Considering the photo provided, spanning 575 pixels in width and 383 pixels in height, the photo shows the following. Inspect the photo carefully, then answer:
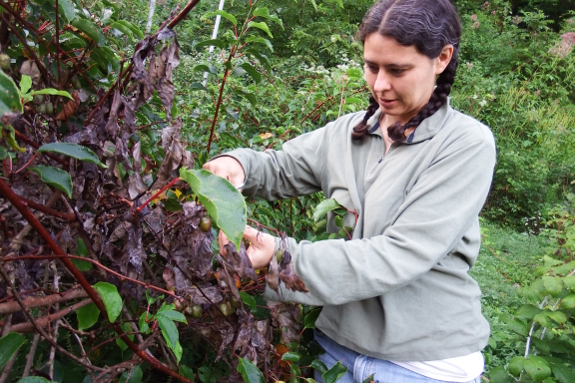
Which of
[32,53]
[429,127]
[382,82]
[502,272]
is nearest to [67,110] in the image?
[32,53]

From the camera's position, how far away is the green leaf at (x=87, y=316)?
105 centimetres

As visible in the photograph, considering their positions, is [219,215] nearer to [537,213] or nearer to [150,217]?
[150,217]

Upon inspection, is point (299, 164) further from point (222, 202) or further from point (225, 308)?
point (222, 202)

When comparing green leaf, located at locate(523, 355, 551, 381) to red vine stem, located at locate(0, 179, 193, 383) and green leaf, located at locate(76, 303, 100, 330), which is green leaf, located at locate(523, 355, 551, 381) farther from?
green leaf, located at locate(76, 303, 100, 330)

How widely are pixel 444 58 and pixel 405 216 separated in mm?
497

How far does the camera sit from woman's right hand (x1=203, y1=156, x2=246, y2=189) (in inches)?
54.6

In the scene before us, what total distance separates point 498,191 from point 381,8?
18.8 ft

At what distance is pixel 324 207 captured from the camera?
4.56 feet

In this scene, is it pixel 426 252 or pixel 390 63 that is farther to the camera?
pixel 390 63

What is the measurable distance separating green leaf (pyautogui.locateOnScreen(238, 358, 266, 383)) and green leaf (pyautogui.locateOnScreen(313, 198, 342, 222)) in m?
0.43

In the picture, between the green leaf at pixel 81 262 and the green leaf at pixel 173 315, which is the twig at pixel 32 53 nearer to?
the green leaf at pixel 81 262

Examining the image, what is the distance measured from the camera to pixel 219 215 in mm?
652

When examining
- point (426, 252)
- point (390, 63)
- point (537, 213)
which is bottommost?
point (537, 213)

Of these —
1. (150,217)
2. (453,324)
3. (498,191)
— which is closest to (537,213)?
(498,191)
